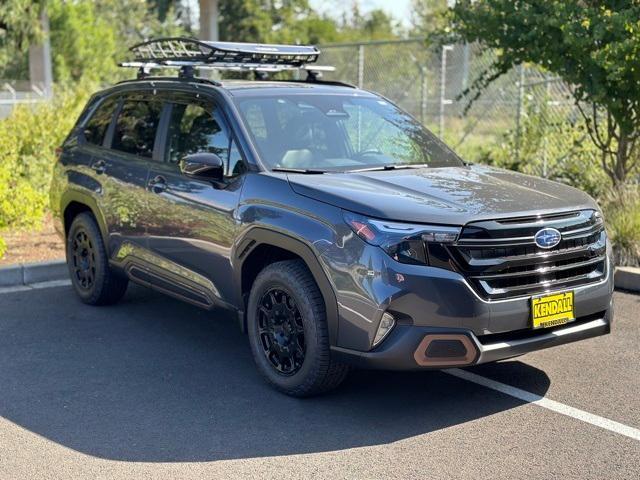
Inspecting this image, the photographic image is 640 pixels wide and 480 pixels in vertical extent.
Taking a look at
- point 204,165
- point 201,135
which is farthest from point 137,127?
point 204,165

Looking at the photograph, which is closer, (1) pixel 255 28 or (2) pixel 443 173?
(2) pixel 443 173

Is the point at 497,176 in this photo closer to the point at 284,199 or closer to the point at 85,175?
the point at 284,199

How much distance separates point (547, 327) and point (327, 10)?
46045mm

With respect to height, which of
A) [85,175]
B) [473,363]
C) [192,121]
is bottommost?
[473,363]

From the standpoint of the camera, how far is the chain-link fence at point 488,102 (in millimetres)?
12078

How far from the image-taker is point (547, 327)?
488 cm

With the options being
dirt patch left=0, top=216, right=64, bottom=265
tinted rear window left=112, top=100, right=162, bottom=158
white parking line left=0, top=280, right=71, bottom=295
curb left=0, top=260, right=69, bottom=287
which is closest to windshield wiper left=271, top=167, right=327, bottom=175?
tinted rear window left=112, top=100, right=162, bottom=158

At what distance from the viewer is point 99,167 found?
23.1ft

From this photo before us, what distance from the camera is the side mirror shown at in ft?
18.2

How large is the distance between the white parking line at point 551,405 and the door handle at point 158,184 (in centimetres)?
228

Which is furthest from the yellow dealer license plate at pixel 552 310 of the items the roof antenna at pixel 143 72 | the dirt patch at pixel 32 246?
the dirt patch at pixel 32 246

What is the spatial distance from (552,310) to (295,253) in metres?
1.44

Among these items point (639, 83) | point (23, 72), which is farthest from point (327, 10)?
point (639, 83)

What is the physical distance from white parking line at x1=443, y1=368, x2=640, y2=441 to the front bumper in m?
0.47
